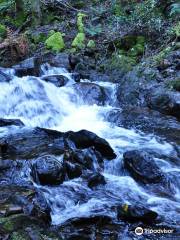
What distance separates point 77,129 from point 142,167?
3.20m

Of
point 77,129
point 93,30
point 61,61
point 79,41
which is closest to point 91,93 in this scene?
point 77,129

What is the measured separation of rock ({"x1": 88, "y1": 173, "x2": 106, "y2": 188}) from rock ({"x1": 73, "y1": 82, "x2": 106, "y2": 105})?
4707 millimetres

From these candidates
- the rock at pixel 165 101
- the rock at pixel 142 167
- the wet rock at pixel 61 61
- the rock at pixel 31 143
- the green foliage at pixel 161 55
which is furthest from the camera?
the wet rock at pixel 61 61

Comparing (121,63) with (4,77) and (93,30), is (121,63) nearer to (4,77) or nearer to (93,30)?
(93,30)

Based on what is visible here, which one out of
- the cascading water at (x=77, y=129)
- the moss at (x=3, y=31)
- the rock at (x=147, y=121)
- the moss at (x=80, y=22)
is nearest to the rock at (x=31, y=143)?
the cascading water at (x=77, y=129)

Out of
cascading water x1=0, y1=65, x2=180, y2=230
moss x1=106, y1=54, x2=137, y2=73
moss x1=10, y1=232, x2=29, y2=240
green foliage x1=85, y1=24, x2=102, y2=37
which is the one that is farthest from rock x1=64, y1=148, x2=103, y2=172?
green foliage x1=85, y1=24, x2=102, y2=37

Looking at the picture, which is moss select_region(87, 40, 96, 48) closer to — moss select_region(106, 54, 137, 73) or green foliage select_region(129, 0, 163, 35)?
moss select_region(106, 54, 137, 73)

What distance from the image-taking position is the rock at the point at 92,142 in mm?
8656

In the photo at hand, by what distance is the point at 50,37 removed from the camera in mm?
15734

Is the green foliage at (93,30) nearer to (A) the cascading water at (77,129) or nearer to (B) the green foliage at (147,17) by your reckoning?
(B) the green foliage at (147,17)

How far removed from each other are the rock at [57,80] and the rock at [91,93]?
0.51m

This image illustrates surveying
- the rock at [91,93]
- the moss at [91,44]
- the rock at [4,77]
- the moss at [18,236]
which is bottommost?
the rock at [91,93]

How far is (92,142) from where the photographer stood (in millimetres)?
8820

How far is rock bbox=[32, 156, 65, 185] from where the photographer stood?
742cm
